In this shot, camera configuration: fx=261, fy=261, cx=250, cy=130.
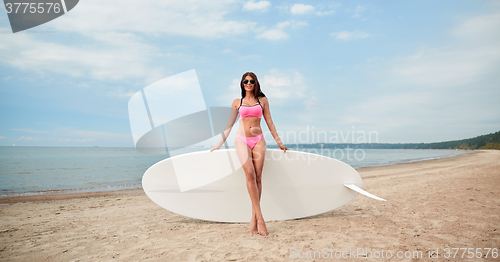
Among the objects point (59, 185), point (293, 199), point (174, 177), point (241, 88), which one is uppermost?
point (241, 88)

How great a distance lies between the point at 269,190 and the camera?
3.27m

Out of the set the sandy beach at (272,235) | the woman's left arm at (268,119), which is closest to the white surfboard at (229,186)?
the sandy beach at (272,235)

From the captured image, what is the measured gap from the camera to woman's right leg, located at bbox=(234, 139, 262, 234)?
8.47 feet

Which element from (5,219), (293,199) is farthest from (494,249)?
(5,219)

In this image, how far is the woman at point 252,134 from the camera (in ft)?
8.54

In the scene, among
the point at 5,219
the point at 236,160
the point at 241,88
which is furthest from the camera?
the point at 5,219

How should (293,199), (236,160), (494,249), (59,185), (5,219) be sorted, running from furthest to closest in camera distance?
(59,185) → (5,219) → (293,199) → (236,160) → (494,249)

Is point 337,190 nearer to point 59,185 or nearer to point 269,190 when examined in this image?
point 269,190

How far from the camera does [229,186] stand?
321 centimetres

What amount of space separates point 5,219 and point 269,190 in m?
4.05

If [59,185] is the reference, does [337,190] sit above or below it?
above

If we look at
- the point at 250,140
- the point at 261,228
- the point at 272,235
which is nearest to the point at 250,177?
the point at 250,140

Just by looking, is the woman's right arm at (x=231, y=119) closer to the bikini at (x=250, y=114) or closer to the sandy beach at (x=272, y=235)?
the bikini at (x=250, y=114)

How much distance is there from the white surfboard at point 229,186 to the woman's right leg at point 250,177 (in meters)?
0.49
